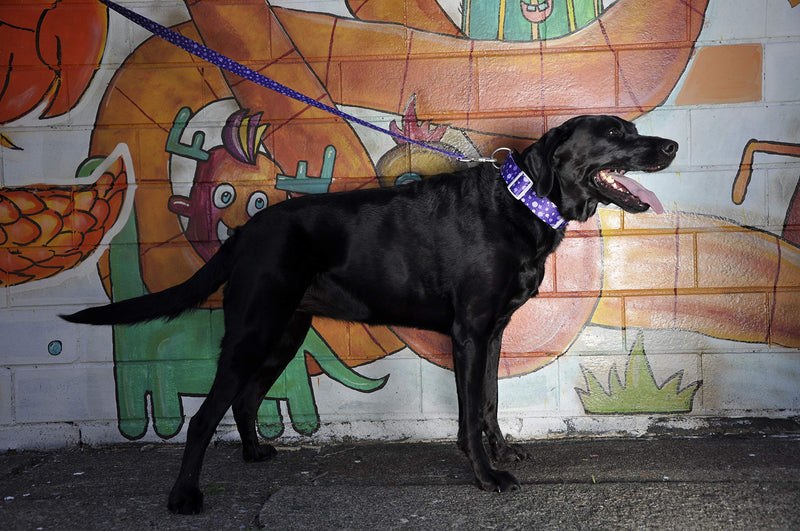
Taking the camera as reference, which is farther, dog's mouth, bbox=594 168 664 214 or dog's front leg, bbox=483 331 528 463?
dog's front leg, bbox=483 331 528 463

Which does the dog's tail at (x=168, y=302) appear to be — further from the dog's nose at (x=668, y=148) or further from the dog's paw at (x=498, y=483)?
the dog's nose at (x=668, y=148)

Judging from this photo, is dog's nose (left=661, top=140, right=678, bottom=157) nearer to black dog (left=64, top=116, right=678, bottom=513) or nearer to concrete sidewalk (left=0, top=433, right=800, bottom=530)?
black dog (left=64, top=116, right=678, bottom=513)

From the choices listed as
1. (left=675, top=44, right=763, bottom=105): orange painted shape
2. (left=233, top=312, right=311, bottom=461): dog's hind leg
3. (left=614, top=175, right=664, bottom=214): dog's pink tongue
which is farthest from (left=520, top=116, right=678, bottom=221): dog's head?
(left=233, top=312, right=311, bottom=461): dog's hind leg

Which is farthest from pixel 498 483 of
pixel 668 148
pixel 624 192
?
pixel 668 148

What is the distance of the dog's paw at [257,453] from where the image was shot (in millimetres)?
3479

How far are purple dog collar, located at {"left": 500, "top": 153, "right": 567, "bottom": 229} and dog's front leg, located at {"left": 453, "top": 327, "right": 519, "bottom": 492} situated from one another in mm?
602

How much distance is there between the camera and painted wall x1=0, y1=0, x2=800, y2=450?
3.66 metres

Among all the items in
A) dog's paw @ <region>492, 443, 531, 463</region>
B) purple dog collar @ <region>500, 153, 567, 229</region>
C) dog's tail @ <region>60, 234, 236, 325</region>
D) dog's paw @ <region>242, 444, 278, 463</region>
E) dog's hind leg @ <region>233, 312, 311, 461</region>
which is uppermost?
purple dog collar @ <region>500, 153, 567, 229</region>

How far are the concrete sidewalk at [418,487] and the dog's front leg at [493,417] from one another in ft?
0.31

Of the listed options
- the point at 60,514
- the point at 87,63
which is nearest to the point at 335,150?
the point at 87,63

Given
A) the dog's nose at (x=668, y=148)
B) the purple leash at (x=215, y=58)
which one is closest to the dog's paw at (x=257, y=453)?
the purple leash at (x=215, y=58)

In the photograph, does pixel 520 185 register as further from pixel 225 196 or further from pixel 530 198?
pixel 225 196

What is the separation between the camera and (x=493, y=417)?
3342mm

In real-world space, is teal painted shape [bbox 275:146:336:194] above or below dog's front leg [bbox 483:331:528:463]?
above
